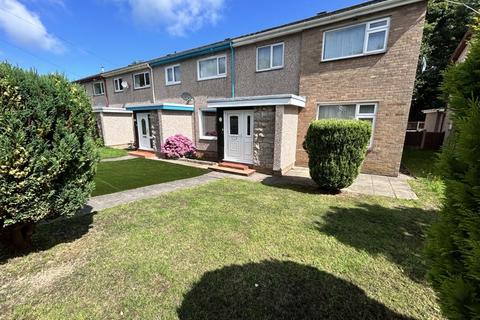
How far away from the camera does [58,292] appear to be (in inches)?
104

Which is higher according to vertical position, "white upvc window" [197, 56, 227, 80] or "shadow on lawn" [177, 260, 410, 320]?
"white upvc window" [197, 56, 227, 80]

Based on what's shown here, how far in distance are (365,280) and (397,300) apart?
0.38 meters

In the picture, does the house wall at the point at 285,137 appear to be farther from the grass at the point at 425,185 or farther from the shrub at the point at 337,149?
the grass at the point at 425,185

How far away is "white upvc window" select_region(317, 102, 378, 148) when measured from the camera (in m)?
8.34

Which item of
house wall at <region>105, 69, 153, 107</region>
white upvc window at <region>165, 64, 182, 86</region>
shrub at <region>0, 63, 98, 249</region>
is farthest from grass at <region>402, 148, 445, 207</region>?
house wall at <region>105, 69, 153, 107</region>

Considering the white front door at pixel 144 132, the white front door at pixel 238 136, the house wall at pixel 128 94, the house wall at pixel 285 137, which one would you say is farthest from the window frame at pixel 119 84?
the house wall at pixel 285 137

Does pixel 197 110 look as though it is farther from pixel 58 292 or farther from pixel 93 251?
pixel 58 292

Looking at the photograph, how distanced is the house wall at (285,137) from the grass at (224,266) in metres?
3.55

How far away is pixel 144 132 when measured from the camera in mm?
14219

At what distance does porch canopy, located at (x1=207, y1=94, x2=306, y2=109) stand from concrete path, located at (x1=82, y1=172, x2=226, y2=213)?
3242mm

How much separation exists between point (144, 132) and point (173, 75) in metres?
4.25

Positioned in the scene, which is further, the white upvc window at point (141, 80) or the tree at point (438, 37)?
the tree at point (438, 37)

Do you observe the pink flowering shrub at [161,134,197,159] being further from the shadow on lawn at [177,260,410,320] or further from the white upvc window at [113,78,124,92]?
the shadow on lawn at [177,260,410,320]

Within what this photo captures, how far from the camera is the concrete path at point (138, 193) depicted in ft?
17.6
